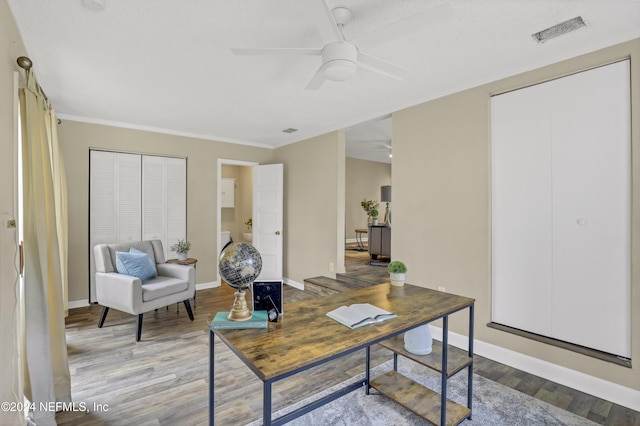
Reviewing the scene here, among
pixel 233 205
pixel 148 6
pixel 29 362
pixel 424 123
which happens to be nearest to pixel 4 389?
pixel 29 362

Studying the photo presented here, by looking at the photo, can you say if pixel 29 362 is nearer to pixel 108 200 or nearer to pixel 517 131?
pixel 108 200

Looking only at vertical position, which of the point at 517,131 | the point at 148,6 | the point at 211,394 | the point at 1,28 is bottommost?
the point at 211,394

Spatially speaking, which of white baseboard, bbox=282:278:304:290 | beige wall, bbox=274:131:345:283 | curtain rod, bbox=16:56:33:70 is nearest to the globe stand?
curtain rod, bbox=16:56:33:70

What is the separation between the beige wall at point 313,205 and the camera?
4512 millimetres

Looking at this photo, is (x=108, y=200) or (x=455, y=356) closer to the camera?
(x=455, y=356)

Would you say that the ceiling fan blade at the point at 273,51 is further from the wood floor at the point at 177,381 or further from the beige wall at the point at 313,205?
the beige wall at the point at 313,205

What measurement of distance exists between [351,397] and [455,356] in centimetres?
80

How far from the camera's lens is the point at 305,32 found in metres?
2.14

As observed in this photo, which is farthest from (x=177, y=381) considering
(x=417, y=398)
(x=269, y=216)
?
(x=269, y=216)

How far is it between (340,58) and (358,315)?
5.00 feet

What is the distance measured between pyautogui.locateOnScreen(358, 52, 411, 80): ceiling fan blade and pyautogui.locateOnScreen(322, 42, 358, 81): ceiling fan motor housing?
9cm

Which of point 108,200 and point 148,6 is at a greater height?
point 148,6

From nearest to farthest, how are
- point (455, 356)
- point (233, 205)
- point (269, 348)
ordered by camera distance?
point (269, 348)
point (455, 356)
point (233, 205)

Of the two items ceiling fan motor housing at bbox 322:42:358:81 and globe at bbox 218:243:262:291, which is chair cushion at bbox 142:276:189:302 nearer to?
globe at bbox 218:243:262:291
